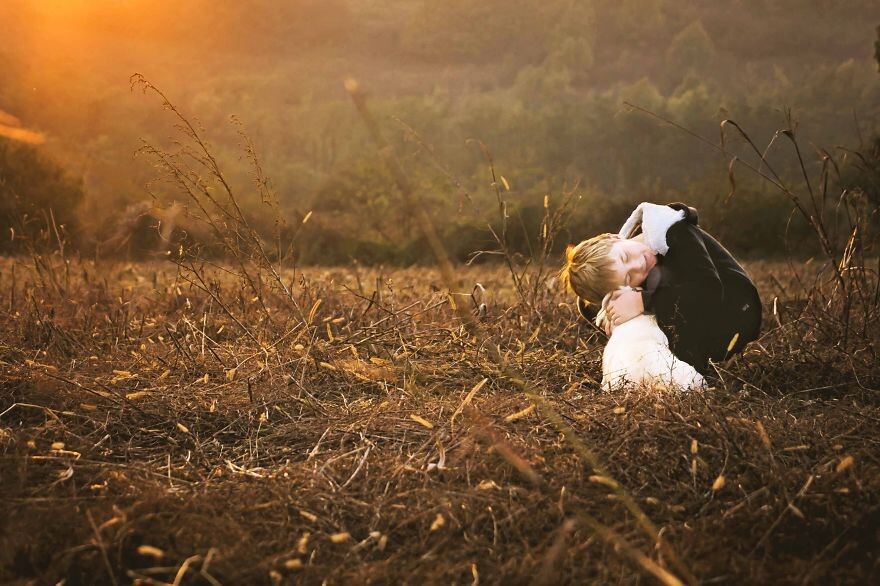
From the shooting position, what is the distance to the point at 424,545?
6.23 feet

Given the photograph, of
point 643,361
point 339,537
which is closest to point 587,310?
point 643,361

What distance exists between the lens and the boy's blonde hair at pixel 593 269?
10.7 feet

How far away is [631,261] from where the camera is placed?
3285 mm

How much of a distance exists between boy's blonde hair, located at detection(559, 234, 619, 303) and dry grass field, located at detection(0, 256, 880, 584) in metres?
0.40

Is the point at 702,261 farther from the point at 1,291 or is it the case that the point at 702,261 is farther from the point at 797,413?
the point at 1,291

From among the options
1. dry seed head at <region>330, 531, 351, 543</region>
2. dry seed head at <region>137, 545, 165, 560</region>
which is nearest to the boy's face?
dry seed head at <region>330, 531, 351, 543</region>

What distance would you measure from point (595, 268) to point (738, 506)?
58.1 inches

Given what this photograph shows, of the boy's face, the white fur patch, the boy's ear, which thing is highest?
the white fur patch

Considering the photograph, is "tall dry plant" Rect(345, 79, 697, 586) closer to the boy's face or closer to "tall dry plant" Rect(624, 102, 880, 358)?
the boy's face

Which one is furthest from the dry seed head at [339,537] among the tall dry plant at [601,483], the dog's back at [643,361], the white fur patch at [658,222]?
the white fur patch at [658,222]

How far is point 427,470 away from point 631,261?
1532 millimetres

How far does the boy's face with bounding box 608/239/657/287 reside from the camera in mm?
3242

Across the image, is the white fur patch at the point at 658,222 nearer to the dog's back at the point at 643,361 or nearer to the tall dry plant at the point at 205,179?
the dog's back at the point at 643,361

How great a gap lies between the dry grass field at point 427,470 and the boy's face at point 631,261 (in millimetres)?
486
